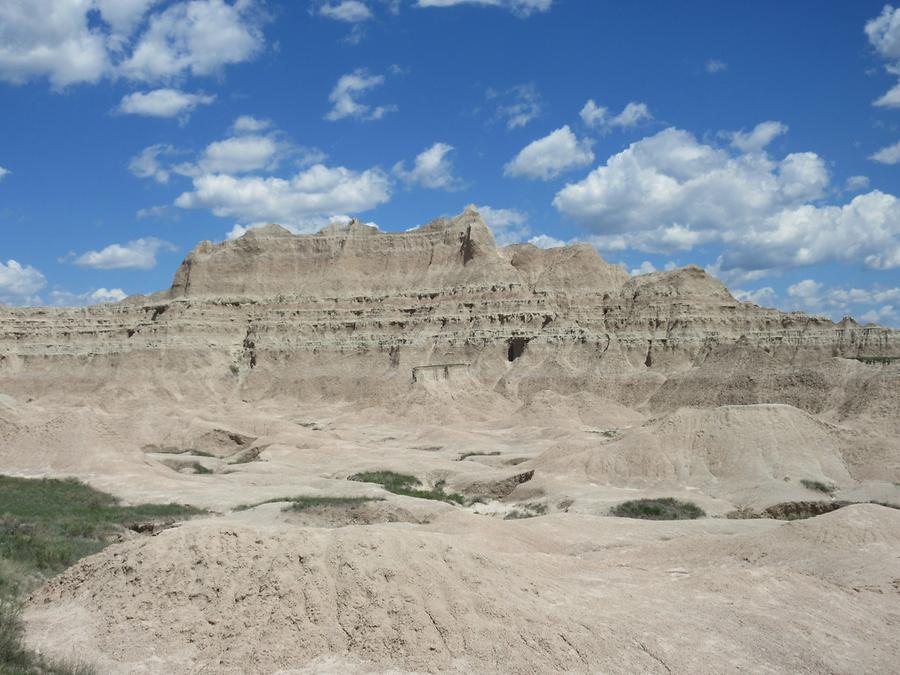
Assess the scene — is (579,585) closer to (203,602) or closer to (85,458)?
(203,602)

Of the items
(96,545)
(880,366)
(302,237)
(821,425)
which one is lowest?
(96,545)

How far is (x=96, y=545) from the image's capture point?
608 inches

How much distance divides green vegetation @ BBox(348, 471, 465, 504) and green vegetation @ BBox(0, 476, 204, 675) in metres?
8.15

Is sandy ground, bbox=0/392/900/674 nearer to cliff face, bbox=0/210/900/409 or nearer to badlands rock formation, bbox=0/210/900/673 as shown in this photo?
badlands rock formation, bbox=0/210/900/673

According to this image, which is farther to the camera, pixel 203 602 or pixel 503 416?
pixel 503 416

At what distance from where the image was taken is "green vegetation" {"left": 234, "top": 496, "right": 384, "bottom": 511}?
70.2ft

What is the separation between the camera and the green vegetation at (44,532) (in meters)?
9.27

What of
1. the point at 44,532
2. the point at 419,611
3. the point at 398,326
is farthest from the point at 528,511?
the point at 398,326

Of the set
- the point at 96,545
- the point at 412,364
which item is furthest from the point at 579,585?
the point at 412,364

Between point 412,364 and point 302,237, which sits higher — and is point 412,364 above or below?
below

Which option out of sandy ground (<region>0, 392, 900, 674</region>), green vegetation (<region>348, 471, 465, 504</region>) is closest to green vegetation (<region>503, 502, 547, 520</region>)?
green vegetation (<region>348, 471, 465, 504</region>)

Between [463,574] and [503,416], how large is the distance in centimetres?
4546

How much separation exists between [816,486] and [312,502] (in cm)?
1602

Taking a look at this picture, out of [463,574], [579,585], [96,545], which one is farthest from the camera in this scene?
[96,545]
